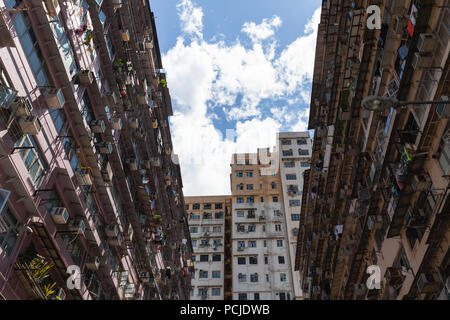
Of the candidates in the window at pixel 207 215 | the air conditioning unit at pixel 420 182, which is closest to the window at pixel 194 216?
the window at pixel 207 215

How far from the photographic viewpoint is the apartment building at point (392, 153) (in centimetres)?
1203

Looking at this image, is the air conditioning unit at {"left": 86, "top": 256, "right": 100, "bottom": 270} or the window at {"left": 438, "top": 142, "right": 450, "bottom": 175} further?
the air conditioning unit at {"left": 86, "top": 256, "right": 100, "bottom": 270}

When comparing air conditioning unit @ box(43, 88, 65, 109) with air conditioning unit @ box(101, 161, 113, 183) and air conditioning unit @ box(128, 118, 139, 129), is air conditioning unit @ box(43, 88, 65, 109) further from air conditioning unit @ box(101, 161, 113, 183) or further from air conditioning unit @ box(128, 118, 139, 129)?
air conditioning unit @ box(128, 118, 139, 129)

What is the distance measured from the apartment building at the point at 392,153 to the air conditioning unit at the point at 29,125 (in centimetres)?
1074

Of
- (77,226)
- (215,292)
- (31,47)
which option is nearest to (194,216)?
(215,292)

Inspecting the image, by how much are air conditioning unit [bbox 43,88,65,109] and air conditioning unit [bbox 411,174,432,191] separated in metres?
14.2

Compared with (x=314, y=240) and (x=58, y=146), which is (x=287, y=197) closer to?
(x=314, y=240)

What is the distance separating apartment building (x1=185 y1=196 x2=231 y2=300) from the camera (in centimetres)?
5253

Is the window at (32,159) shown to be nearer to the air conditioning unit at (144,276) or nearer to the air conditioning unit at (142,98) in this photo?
the air conditioning unit at (142,98)

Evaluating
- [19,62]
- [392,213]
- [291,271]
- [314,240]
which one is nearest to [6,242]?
[19,62]

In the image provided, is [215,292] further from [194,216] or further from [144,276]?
[144,276]

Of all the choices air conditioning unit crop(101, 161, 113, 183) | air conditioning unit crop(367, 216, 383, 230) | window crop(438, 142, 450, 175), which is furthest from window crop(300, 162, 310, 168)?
window crop(438, 142, 450, 175)

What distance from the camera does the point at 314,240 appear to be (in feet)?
108
